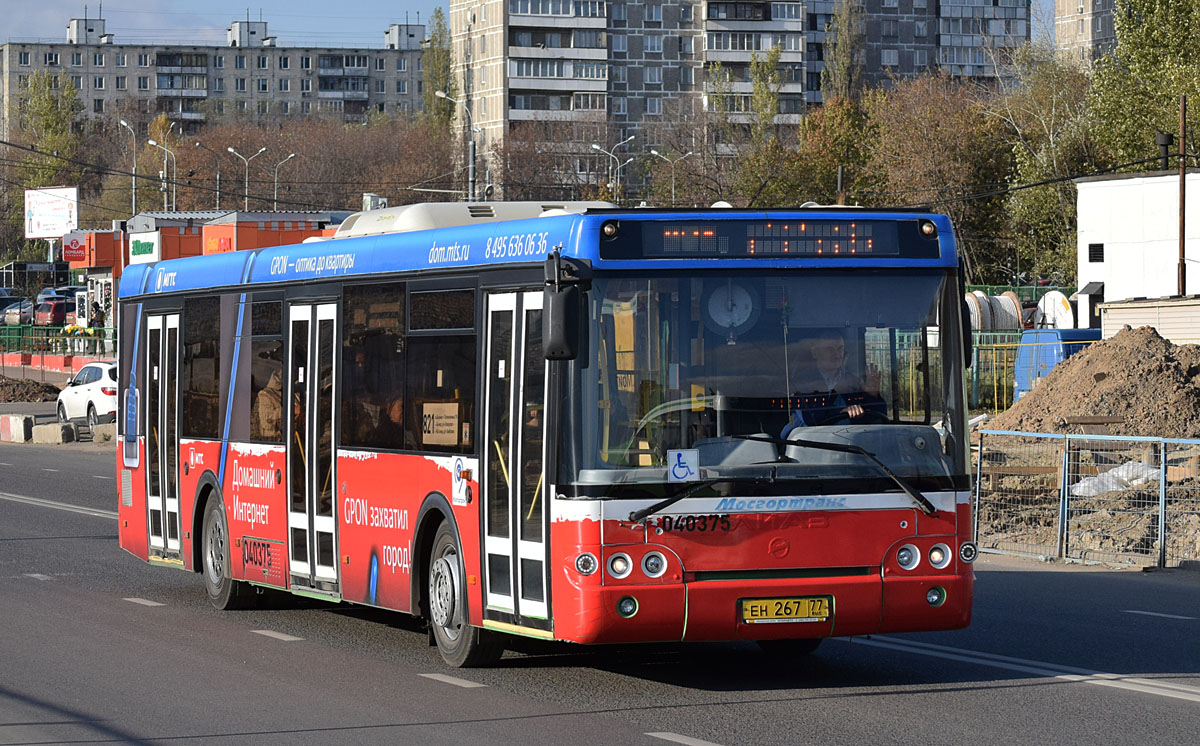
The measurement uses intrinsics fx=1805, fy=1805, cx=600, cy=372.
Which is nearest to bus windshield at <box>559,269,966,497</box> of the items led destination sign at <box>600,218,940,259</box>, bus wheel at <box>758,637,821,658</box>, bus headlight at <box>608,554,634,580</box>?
led destination sign at <box>600,218,940,259</box>

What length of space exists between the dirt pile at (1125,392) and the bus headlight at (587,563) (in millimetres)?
20444

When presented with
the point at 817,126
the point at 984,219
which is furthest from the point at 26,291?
the point at 984,219

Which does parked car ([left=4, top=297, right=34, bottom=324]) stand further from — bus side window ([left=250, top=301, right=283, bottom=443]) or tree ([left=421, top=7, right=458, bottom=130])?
bus side window ([left=250, top=301, right=283, bottom=443])

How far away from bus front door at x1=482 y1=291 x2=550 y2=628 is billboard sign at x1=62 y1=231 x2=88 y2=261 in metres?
71.0

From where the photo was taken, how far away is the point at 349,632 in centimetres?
1238

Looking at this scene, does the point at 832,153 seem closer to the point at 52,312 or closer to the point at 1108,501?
the point at 52,312

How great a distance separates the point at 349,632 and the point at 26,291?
10531 centimetres

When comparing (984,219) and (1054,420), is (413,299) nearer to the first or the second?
(1054,420)

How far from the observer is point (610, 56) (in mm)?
140750

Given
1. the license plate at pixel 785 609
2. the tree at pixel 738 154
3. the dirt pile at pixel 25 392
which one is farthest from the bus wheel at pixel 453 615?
the tree at pixel 738 154

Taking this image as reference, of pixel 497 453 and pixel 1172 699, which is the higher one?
pixel 497 453

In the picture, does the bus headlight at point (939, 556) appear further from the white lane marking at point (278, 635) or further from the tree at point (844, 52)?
the tree at point (844, 52)

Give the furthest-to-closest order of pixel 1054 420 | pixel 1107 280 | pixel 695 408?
pixel 1107 280 → pixel 1054 420 → pixel 695 408

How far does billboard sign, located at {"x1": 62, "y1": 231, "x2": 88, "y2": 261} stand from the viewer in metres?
78.4
